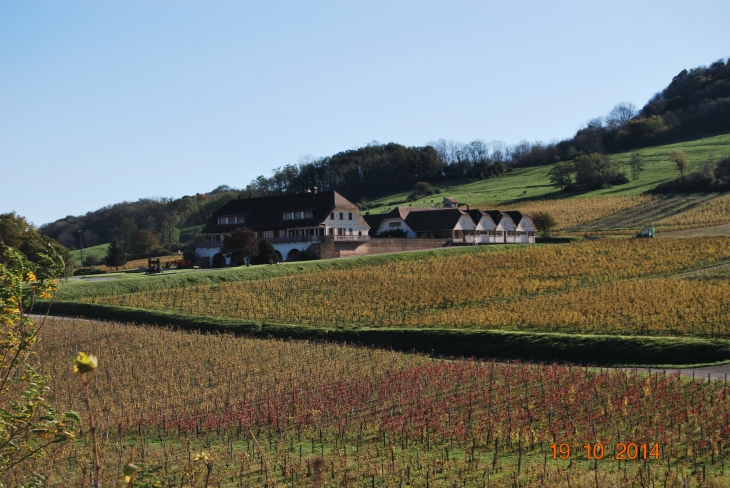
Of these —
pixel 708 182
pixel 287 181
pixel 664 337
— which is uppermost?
pixel 287 181

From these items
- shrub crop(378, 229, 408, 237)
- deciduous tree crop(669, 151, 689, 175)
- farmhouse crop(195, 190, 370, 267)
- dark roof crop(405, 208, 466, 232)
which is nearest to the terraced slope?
deciduous tree crop(669, 151, 689, 175)

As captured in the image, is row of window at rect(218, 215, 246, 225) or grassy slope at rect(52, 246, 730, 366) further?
row of window at rect(218, 215, 246, 225)

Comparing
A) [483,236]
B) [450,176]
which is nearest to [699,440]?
[483,236]

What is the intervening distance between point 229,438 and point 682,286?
33.2m

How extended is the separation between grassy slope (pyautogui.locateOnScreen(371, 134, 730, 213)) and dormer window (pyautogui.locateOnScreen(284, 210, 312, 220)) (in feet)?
149

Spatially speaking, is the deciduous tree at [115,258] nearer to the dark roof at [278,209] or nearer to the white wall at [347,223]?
the dark roof at [278,209]

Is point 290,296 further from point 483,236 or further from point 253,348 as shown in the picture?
point 483,236

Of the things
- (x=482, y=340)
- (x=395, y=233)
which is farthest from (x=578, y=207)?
(x=482, y=340)

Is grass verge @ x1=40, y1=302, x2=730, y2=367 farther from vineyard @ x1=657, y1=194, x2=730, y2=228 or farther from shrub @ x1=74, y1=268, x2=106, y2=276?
vineyard @ x1=657, y1=194, x2=730, y2=228

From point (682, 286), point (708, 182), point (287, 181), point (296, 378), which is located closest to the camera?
point (296, 378)

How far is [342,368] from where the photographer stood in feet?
90.4

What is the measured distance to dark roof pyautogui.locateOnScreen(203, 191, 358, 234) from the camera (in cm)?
7556

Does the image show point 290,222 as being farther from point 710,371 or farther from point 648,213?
point 710,371

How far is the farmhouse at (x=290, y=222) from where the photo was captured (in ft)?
236
